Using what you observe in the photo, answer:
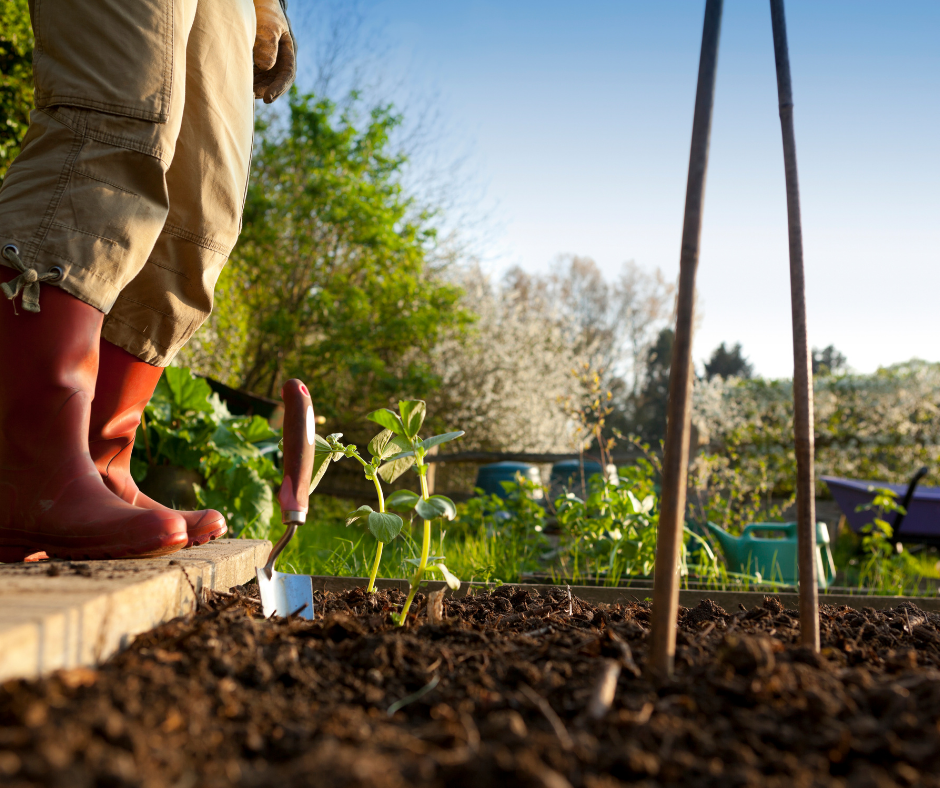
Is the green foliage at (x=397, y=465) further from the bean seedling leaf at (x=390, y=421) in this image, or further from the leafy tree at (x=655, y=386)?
the leafy tree at (x=655, y=386)

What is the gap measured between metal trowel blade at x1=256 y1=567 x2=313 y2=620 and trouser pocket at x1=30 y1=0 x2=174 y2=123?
0.82m

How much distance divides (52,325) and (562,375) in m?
9.06

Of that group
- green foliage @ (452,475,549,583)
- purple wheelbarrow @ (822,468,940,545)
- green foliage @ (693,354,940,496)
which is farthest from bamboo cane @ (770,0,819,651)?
green foliage @ (693,354,940,496)

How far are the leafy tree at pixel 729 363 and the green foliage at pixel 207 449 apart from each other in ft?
69.6

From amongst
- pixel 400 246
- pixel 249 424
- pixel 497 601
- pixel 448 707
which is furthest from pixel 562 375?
pixel 448 707

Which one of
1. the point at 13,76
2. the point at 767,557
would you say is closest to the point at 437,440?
the point at 767,557

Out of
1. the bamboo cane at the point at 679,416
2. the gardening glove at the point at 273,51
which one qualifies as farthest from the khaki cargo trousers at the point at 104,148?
the bamboo cane at the point at 679,416

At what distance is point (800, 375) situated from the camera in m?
0.85

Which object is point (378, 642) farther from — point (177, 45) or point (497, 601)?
point (177, 45)

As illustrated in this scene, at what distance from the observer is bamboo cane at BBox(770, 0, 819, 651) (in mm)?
796

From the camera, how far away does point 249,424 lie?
8.86ft

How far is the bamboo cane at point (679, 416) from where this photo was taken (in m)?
0.66

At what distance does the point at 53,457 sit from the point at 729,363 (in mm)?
23161

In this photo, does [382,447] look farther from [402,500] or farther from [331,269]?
[331,269]
